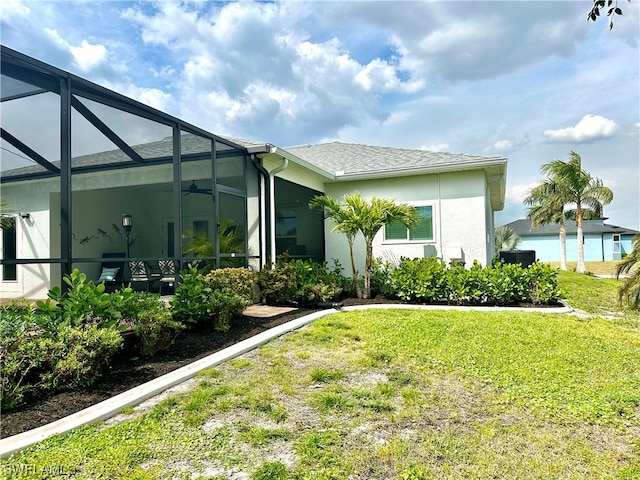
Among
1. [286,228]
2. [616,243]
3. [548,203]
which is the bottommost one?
[616,243]

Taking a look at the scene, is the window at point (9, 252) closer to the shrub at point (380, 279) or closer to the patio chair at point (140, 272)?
the patio chair at point (140, 272)

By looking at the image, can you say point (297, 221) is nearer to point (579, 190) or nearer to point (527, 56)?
point (527, 56)

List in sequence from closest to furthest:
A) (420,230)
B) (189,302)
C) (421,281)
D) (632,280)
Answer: (189,302), (632,280), (421,281), (420,230)

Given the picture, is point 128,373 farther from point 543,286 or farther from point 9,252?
point 543,286

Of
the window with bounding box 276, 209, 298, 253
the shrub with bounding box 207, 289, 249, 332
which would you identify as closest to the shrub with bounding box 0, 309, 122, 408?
the shrub with bounding box 207, 289, 249, 332

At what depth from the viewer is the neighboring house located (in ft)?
107

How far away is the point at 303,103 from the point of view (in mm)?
12281

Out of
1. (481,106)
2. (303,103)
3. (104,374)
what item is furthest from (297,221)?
(104,374)

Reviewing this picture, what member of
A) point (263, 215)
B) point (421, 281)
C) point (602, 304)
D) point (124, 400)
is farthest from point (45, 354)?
point (602, 304)

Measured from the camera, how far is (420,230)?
1085 centimetres

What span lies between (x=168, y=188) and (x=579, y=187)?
66.1 ft

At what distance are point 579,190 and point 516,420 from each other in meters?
20.9

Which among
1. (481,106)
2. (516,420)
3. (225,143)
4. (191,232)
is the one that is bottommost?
(516,420)

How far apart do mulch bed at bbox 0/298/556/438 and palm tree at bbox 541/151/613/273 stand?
1912 cm
